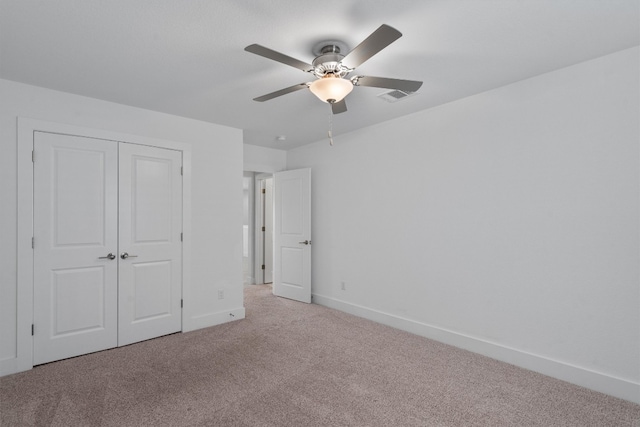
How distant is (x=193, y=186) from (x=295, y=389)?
8.47 ft

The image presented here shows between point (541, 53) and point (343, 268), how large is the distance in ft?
10.7

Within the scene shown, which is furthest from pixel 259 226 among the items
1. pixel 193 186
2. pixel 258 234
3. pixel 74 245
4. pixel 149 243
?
pixel 74 245

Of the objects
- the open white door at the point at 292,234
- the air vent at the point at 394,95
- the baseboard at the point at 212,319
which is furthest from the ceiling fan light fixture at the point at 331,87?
the baseboard at the point at 212,319

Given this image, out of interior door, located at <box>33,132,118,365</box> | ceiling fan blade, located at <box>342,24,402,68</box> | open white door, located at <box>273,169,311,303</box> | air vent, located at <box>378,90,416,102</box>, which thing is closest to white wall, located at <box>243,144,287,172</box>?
open white door, located at <box>273,169,311,303</box>

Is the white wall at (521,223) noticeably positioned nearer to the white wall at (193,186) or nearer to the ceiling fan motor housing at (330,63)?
the ceiling fan motor housing at (330,63)

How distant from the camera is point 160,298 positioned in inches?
140

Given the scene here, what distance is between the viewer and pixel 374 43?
167 cm

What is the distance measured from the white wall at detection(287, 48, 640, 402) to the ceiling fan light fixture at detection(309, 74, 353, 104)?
1711 mm

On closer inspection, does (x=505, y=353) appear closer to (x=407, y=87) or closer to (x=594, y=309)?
(x=594, y=309)

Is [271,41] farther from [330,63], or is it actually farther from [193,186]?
[193,186]

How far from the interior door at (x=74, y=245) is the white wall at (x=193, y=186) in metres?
0.17

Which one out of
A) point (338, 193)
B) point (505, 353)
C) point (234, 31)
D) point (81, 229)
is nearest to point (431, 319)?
point (505, 353)

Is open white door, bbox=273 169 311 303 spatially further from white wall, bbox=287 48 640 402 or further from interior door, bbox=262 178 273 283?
white wall, bbox=287 48 640 402

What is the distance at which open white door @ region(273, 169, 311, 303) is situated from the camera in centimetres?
496
